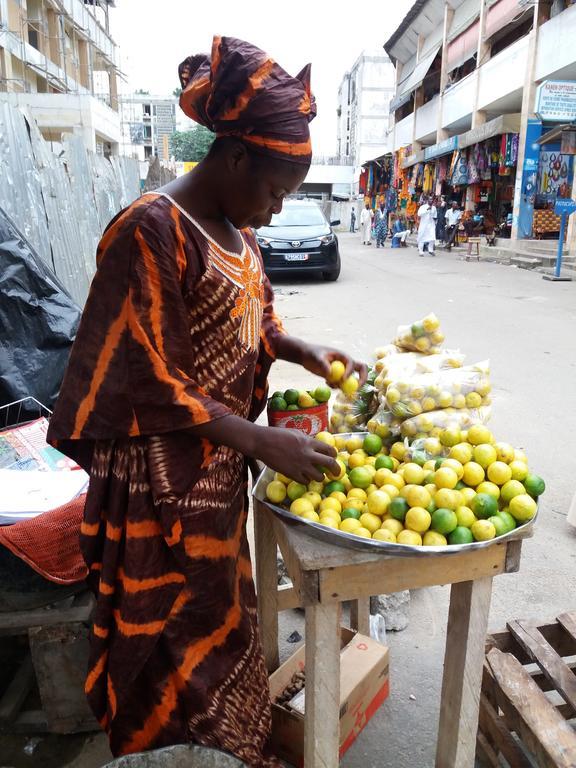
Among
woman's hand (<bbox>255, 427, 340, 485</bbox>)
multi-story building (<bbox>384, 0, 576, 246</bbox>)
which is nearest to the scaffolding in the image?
multi-story building (<bbox>384, 0, 576, 246</bbox>)

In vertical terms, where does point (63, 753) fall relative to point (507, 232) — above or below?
below

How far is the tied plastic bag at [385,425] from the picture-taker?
1951mm

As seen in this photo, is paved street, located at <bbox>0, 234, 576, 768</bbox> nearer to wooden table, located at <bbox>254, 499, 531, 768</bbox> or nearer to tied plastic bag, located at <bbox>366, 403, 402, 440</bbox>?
wooden table, located at <bbox>254, 499, 531, 768</bbox>

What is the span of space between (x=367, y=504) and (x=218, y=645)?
58 cm

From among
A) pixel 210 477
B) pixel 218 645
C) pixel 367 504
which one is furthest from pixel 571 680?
pixel 210 477

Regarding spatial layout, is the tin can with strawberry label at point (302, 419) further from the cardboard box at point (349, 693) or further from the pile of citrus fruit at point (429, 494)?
the cardboard box at point (349, 693)

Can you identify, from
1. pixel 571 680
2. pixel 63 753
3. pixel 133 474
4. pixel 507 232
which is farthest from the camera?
pixel 507 232

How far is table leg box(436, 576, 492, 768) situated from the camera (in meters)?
1.55

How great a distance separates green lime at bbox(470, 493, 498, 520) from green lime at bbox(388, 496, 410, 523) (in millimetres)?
162

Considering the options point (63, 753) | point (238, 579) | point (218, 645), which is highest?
point (238, 579)

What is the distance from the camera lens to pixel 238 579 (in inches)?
68.3

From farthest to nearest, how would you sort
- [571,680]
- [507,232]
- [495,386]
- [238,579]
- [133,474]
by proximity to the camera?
[507,232]
[495,386]
[571,680]
[238,579]
[133,474]

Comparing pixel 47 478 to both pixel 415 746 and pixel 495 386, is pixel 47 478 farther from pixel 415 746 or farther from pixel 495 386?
pixel 495 386

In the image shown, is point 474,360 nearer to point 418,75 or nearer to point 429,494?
point 429,494
